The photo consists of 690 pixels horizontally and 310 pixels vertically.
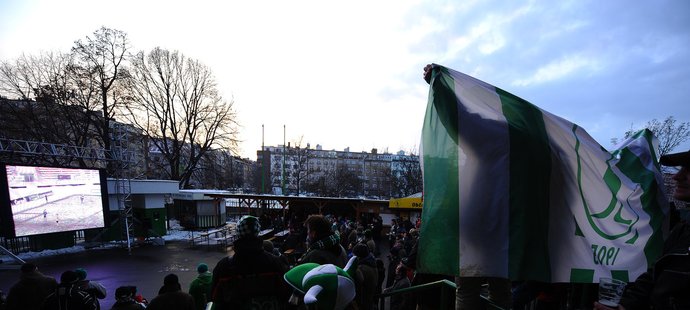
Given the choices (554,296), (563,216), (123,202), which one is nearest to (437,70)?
(563,216)

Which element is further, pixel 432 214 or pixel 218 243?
pixel 218 243

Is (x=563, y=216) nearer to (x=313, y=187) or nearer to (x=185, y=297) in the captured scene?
(x=185, y=297)

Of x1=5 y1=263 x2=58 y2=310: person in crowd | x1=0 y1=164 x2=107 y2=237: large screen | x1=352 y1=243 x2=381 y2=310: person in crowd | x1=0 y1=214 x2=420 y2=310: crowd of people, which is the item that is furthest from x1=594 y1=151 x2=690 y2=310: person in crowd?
x1=0 y1=164 x2=107 y2=237: large screen

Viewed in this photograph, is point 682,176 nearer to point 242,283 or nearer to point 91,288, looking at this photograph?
point 242,283

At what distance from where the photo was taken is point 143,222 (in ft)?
72.6

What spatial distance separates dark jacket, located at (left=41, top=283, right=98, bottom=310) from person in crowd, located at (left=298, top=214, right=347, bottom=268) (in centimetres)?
324

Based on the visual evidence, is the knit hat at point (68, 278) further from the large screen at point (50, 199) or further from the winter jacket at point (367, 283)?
the large screen at point (50, 199)

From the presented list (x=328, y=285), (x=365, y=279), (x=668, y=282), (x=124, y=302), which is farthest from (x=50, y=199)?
(x=668, y=282)

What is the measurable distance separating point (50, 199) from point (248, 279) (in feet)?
59.7

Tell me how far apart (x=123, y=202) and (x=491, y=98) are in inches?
882

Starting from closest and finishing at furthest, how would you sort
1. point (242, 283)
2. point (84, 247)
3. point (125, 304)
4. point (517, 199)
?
point (517, 199)
point (242, 283)
point (125, 304)
point (84, 247)

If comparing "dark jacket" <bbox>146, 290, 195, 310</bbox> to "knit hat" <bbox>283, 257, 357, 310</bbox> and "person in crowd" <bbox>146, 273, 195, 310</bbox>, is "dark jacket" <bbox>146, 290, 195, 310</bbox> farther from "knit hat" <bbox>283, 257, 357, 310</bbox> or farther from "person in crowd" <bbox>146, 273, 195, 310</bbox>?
"knit hat" <bbox>283, 257, 357, 310</bbox>

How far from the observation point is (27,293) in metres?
5.47

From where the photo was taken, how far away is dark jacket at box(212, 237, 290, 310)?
285 cm
